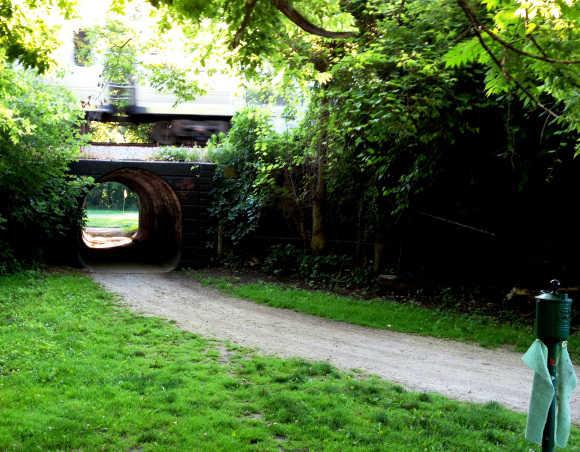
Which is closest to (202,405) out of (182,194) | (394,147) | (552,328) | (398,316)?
(552,328)

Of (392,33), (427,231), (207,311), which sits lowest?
(207,311)

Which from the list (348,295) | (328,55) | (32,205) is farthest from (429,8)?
(32,205)

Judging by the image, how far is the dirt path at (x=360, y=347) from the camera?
6477 millimetres

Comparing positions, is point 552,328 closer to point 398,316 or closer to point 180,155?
point 398,316

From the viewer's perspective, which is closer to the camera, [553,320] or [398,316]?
[553,320]

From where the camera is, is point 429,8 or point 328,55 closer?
point 429,8

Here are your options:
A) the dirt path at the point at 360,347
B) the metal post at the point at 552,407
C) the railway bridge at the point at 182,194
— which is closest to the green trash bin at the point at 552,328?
the metal post at the point at 552,407

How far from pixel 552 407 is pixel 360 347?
4821 millimetres

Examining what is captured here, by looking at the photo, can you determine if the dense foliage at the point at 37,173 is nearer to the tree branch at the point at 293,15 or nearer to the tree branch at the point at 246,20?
the tree branch at the point at 246,20

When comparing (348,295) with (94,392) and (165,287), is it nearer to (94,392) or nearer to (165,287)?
(165,287)

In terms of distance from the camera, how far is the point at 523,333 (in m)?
9.12

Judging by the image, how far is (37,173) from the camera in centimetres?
1297

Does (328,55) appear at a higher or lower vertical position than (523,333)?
higher

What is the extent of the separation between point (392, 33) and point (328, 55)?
251cm
